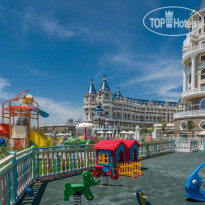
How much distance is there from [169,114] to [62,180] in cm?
9050

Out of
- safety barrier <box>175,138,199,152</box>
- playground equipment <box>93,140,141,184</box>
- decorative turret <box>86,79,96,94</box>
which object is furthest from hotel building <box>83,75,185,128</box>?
playground equipment <box>93,140,141,184</box>

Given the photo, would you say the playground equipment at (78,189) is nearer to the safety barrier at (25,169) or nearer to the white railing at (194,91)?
the safety barrier at (25,169)

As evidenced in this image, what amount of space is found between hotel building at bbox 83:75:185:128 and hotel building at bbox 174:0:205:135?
3762 centimetres

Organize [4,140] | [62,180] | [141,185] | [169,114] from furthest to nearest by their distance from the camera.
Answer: [169,114]
[4,140]
[62,180]
[141,185]

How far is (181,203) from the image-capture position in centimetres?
489

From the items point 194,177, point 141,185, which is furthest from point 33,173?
point 194,177

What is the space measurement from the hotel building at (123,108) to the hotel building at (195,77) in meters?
37.6

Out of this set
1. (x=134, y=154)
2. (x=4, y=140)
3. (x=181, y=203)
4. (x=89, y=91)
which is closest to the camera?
(x=181, y=203)

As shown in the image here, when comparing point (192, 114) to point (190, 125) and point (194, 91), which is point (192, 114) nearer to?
point (190, 125)

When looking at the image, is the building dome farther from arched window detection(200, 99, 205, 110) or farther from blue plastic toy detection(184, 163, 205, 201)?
blue plastic toy detection(184, 163, 205, 201)

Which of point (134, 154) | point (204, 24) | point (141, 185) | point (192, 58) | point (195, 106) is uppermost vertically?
point (204, 24)

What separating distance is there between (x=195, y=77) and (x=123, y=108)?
48.7m

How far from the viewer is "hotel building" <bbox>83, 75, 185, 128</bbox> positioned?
75.5m

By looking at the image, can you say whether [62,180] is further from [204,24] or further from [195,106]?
[204,24]
